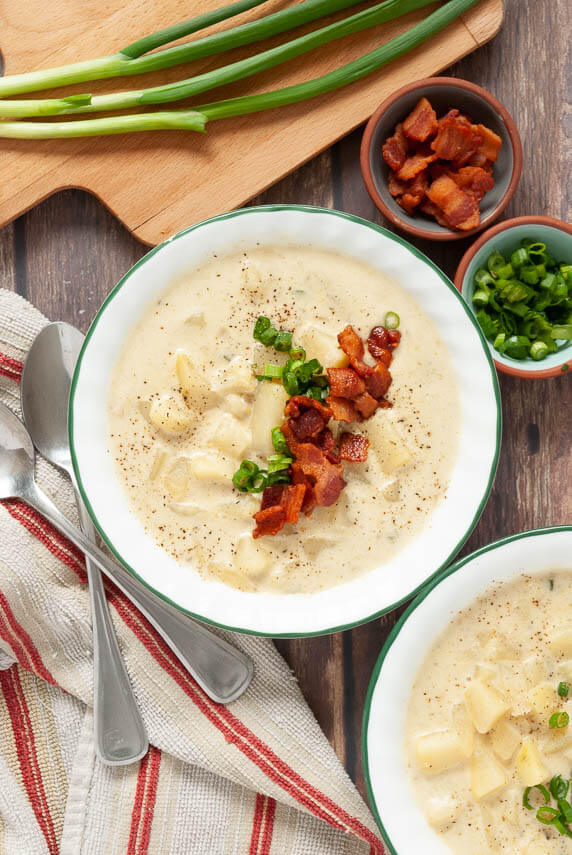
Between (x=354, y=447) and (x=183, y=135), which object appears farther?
(x=183, y=135)

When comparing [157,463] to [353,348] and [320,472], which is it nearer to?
[320,472]

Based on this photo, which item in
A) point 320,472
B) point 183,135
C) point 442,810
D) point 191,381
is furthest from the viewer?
point 183,135

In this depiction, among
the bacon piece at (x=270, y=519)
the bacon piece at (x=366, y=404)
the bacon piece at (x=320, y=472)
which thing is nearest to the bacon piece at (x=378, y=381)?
the bacon piece at (x=366, y=404)

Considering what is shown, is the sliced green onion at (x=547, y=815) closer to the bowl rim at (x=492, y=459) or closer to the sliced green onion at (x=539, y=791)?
the sliced green onion at (x=539, y=791)

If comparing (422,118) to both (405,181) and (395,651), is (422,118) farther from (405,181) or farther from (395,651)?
(395,651)

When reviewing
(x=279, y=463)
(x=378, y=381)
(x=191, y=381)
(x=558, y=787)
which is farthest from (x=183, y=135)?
(x=558, y=787)

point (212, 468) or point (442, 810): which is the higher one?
point (212, 468)
